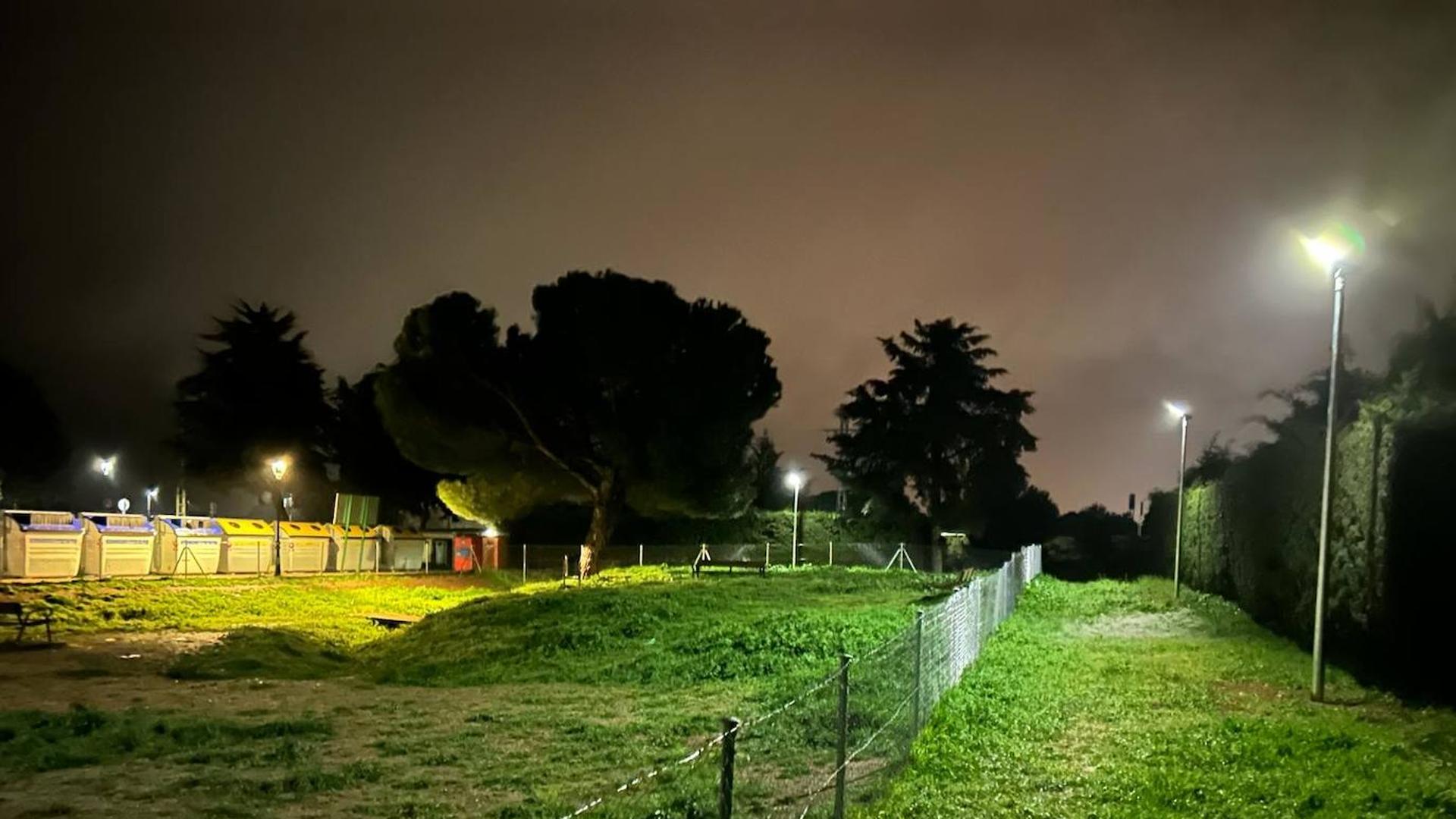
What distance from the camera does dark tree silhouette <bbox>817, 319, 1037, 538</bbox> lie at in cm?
5269

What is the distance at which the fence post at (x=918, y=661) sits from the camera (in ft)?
31.4

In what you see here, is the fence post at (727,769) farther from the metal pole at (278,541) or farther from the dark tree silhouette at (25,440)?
the dark tree silhouette at (25,440)

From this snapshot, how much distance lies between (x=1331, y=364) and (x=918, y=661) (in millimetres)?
8049

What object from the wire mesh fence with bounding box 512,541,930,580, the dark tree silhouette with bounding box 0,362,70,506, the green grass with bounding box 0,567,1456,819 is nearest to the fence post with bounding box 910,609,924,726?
the green grass with bounding box 0,567,1456,819

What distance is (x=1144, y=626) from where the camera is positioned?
2430 cm

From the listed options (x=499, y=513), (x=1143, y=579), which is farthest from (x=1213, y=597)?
(x=499, y=513)

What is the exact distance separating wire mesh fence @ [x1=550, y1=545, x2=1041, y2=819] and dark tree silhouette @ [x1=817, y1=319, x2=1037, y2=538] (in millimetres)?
40476

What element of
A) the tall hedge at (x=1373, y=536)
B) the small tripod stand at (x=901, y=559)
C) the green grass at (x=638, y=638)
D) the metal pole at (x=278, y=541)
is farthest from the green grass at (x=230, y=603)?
the small tripod stand at (x=901, y=559)

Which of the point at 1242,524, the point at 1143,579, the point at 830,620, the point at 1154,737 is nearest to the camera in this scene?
the point at 1154,737

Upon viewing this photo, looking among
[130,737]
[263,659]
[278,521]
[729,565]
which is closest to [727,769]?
[130,737]

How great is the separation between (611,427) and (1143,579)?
2181cm

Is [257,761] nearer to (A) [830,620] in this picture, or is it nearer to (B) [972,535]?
(A) [830,620]

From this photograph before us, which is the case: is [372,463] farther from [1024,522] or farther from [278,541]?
[1024,522]

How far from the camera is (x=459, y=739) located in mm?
11266
